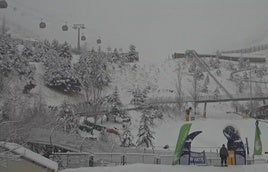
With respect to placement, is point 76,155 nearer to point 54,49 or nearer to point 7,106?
point 7,106

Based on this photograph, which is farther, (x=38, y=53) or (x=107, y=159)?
(x=38, y=53)

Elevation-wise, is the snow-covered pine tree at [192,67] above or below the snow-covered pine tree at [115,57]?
below

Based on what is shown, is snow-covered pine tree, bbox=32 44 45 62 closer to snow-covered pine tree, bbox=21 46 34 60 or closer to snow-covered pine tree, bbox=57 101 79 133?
snow-covered pine tree, bbox=21 46 34 60

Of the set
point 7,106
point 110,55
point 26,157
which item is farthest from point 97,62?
point 26,157

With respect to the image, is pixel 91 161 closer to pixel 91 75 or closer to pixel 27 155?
pixel 27 155

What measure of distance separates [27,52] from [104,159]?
134 feet

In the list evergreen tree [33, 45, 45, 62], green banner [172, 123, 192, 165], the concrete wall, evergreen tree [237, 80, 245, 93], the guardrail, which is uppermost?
evergreen tree [33, 45, 45, 62]

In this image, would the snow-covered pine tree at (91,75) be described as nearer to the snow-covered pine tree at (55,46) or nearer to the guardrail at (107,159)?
the snow-covered pine tree at (55,46)

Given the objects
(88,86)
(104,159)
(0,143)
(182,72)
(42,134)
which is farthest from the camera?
(182,72)

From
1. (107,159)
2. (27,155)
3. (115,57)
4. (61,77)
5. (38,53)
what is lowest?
(107,159)

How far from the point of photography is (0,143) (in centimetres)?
1365

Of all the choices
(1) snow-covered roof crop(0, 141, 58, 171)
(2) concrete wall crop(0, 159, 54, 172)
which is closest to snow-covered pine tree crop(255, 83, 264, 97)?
(1) snow-covered roof crop(0, 141, 58, 171)

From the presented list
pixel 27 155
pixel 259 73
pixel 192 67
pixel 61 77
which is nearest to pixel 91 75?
pixel 61 77

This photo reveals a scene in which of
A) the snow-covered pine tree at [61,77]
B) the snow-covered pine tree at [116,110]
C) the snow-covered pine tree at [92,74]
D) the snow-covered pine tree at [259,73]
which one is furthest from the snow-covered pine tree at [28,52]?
the snow-covered pine tree at [259,73]
